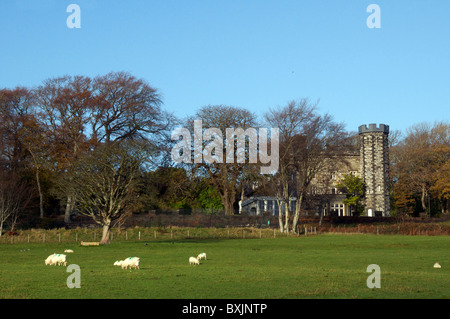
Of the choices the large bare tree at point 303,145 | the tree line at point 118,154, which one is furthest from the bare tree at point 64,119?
the large bare tree at point 303,145

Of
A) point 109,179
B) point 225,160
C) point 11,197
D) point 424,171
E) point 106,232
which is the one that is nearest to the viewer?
point 109,179

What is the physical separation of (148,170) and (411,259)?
103 feet

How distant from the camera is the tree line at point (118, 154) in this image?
173 feet

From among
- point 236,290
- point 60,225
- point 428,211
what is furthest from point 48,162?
point 428,211

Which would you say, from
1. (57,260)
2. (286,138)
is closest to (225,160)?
(286,138)

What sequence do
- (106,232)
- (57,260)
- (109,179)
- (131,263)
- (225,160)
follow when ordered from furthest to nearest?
1. (225,160)
2. (106,232)
3. (109,179)
4. (57,260)
5. (131,263)

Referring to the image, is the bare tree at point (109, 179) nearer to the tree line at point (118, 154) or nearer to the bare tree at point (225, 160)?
the tree line at point (118, 154)

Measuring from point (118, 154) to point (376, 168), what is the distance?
6450 centimetres

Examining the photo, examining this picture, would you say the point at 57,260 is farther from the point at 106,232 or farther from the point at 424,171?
the point at 424,171

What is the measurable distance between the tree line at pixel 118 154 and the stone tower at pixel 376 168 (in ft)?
92.0

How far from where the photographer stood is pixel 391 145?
11906 cm

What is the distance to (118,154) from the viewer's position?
2039 inches

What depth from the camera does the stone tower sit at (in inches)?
4016

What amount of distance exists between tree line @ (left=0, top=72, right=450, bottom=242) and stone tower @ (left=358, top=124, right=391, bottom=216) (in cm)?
2804
